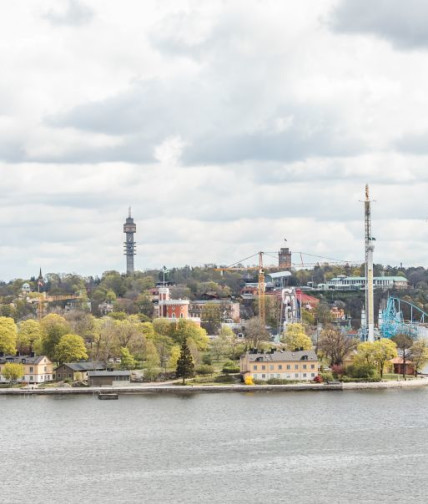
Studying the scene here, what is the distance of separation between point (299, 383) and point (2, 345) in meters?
26.0

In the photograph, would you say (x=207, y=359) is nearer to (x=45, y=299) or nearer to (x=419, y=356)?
(x=419, y=356)

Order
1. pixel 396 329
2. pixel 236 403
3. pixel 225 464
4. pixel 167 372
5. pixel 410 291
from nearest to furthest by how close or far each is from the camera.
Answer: pixel 225 464 < pixel 236 403 < pixel 167 372 < pixel 396 329 < pixel 410 291

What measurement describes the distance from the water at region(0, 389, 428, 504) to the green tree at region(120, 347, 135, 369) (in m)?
19.4

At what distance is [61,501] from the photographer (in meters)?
40.5

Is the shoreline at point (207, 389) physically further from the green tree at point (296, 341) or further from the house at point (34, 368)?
the green tree at point (296, 341)

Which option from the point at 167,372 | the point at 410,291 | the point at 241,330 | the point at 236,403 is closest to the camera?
the point at 236,403

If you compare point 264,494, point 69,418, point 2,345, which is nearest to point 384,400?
point 69,418

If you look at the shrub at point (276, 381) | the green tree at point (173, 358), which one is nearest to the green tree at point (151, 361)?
the green tree at point (173, 358)

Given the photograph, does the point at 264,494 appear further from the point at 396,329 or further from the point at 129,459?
the point at 396,329

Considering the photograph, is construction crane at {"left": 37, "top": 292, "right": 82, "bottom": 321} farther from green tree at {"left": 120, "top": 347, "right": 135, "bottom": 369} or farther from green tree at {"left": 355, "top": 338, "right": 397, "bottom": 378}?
green tree at {"left": 355, "top": 338, "right": 397, "bottom": 378}

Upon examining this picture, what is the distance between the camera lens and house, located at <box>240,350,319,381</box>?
82.4 meters

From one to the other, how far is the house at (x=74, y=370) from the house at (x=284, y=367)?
10.6m

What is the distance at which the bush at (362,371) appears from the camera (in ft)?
265

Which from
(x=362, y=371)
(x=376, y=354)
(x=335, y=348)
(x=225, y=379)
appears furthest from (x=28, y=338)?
(x=362, y=371)
